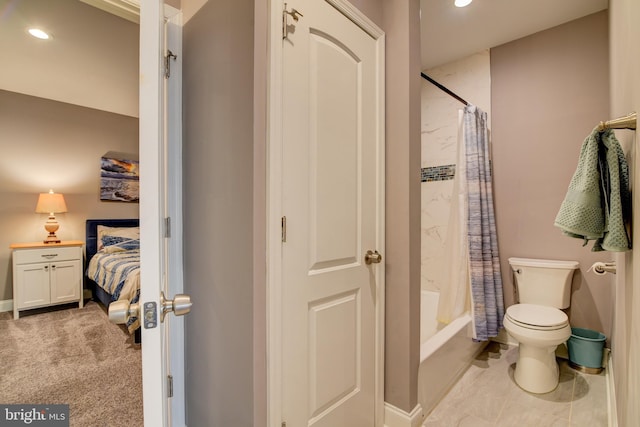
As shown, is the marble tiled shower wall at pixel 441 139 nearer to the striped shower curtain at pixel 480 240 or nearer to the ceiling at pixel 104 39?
the ceiling at pixel 104 39

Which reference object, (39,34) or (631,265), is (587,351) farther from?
(39,34)

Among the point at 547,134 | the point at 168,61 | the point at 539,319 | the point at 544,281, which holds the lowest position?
the point at 539,319

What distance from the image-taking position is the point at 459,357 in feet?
6.76

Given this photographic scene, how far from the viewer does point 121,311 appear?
0.65 meters

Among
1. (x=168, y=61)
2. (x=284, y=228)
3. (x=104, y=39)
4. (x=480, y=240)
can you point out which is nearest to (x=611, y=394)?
(x=480, y=240)

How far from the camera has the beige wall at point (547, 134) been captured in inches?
87.2

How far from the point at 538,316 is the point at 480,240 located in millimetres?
643

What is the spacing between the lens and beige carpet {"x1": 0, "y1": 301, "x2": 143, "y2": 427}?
5.38 feet

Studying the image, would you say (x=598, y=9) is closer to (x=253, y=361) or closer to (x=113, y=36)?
(x=253, y=361)

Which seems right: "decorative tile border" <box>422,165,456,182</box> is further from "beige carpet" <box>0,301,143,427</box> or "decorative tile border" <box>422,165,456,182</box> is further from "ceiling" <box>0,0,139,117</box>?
"beige carpet" <box>0,301,143,427</box>

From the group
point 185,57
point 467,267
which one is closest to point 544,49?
point 467,267

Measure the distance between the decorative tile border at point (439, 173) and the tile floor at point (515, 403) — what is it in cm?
169

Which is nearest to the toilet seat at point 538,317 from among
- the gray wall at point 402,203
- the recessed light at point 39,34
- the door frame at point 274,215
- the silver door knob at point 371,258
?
the gray wall at point 402,203

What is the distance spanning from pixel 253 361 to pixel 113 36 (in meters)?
2.24
